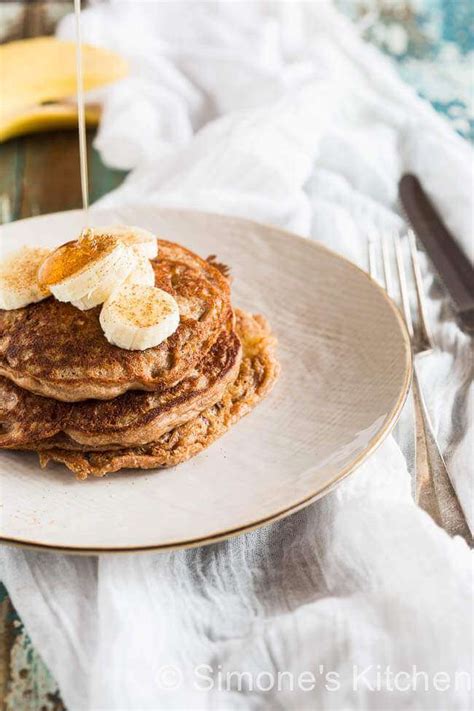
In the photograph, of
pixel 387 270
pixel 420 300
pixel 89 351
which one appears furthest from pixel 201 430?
pixel 387 270

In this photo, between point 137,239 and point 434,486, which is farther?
point 137,239

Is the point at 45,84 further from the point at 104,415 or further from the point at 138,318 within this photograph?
the point at 104,415

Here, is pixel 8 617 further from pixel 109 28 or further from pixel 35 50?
pixel 109 28

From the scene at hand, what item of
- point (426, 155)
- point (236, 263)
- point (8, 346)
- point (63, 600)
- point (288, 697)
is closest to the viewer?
point (288, 697)

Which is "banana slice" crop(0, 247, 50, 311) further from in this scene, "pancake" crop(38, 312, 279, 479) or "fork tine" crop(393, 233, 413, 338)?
"fork tine" crop(393, 233, 413, 338)

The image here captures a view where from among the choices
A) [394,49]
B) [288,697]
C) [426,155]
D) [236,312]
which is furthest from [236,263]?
[394,49]

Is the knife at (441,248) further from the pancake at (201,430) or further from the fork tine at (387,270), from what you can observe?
the pancake at (201,430)

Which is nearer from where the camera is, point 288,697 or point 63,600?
point 288,697
